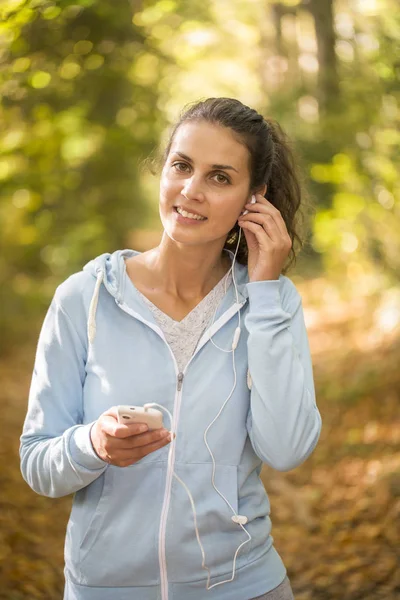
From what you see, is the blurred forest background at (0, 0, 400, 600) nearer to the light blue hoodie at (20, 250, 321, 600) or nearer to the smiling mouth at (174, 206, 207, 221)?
the smiling mouth at (174, 206, 207, 221)

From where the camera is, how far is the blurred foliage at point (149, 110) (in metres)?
4.82

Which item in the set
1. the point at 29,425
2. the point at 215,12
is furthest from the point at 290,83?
the point at 29,425

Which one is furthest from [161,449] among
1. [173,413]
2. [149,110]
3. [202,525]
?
[149,110]

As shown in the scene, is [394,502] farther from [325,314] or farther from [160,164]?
[325,314]

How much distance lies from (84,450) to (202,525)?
440 mm

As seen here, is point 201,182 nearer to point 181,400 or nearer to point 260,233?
point 260,233

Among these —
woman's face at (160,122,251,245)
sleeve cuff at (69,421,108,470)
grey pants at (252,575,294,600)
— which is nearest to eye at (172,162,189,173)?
woman's face at (160,122,251,245)

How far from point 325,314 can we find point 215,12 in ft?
13.0

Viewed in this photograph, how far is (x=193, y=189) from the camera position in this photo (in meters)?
2.43

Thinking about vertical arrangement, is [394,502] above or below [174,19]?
below

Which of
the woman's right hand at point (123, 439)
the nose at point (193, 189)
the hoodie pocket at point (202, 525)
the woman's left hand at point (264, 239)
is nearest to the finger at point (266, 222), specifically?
the woman's left hand at point (264, 239)

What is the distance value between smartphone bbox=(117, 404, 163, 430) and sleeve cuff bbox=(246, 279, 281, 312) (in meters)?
0.62

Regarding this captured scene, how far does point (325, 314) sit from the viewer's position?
9.55 metres

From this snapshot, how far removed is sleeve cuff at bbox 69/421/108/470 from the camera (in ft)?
6.82
